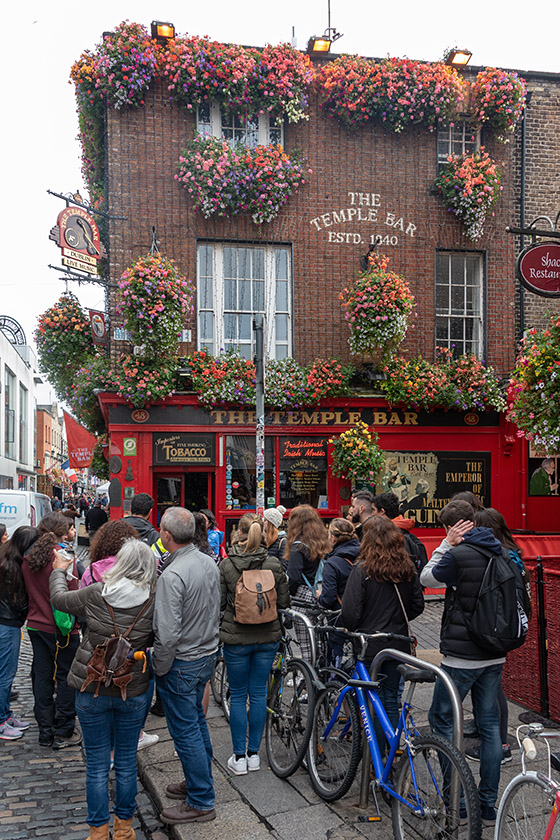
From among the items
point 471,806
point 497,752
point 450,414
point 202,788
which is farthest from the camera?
point 450,414

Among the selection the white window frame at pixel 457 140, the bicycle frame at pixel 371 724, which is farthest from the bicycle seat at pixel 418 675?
the white window frame at pixel 457 140

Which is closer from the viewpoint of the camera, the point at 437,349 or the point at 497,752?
the point at 497,752

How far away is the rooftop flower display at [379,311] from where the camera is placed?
13.3 m

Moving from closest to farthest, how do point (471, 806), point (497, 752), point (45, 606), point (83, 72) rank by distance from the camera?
point (471, 806) → point (497, 752) → point (45, 606) → point (83, 72)

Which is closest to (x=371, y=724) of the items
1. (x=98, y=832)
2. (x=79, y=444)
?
(x=98, y=832)

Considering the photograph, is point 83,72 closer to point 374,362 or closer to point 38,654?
point 374,362

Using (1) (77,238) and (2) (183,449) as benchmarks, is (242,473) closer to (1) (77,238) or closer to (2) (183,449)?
(2) (183,449)

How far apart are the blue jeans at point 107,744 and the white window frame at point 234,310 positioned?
10.3 m

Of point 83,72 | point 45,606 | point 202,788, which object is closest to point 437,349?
point 83,72

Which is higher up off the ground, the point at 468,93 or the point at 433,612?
the point at 468,93

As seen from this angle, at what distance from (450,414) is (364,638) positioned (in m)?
10.6

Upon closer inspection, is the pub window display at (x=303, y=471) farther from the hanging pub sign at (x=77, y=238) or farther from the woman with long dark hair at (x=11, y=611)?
the woman with long dark hair at (x=11, y=611)

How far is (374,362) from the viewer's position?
1440cm

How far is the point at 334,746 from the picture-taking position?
4.67 meters
